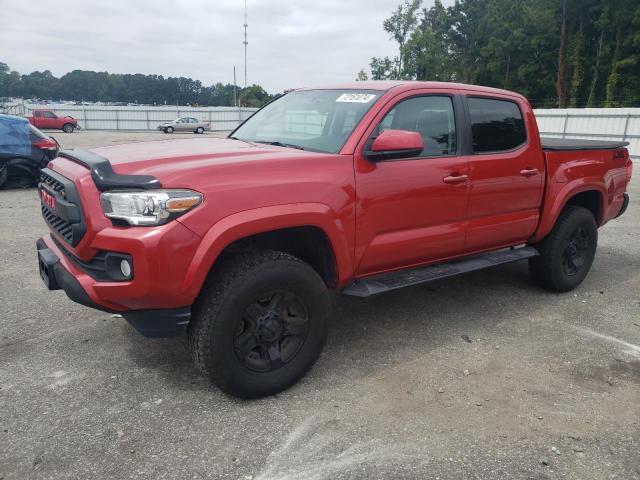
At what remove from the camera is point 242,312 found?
2854 millimetres

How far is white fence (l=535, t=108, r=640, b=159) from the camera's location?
20.0 m

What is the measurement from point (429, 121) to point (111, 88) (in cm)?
11414

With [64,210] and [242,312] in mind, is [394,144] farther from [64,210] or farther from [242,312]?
[64,210]

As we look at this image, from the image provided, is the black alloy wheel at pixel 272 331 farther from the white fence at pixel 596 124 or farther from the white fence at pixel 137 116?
the white fence at pixel 137 116

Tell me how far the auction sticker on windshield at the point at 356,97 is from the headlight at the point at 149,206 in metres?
1.56

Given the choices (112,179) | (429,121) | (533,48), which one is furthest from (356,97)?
(533,48)

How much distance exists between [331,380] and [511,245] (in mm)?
2188

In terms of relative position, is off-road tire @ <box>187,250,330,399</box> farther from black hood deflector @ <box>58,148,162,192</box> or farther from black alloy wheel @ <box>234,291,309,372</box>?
black hood deflector @ <box>58,148,162,192</box>

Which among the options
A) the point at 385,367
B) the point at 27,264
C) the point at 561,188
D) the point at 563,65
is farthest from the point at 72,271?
the point at 563,65

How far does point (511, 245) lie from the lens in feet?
14.9

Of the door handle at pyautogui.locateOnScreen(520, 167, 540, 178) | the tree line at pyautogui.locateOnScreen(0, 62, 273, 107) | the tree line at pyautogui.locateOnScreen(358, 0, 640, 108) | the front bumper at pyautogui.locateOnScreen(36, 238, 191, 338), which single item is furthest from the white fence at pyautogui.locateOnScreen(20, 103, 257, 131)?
the tree line at pyautogui.locateOnScreen(0, 62, 273, 107)

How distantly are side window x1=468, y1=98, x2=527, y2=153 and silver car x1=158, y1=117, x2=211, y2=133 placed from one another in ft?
120

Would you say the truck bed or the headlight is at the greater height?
the truck bed

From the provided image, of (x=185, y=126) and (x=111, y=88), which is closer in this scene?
(x=185, y=126)
